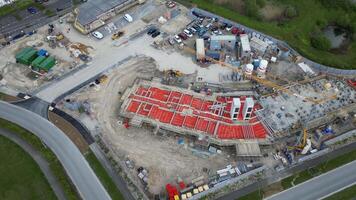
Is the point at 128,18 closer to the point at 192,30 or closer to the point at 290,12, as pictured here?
the point at 192,30

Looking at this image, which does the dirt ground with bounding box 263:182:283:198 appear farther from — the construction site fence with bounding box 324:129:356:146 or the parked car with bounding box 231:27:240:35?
the parked car with bounding box 231:27:240:35

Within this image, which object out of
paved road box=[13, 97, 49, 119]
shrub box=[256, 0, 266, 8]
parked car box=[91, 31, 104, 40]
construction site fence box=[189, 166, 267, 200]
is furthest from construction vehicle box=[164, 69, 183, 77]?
Result: shrub box=[256, 0, 266, 8]

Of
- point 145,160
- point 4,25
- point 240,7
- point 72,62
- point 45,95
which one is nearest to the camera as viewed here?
point 145,160

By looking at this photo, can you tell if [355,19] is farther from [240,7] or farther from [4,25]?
[4,25]

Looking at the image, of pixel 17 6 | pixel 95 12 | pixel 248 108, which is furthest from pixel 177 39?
pixel 17 6

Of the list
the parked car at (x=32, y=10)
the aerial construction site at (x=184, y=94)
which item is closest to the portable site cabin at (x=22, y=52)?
the aerial construction site at (x=184, y=94)

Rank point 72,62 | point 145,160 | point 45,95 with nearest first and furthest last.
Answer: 1. point 145,160
2. point 45,95
3. point 72,62

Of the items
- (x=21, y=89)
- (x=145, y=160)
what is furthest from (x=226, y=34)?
(x=21, y=89)
